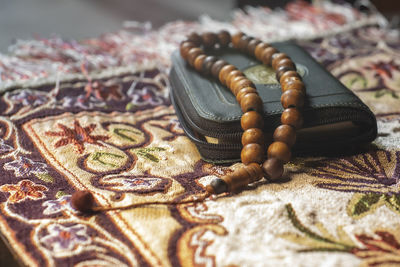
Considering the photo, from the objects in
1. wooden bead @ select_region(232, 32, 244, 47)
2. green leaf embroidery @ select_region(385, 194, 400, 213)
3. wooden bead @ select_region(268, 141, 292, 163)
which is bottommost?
green leaf embroidery @ select_region(385, 194, 400, 213)

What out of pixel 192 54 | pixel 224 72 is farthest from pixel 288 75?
pixel 192 54

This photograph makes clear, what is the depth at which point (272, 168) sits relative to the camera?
29.0 inches

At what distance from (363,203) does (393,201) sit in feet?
0.15

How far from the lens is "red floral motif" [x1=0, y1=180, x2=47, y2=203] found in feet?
2.35

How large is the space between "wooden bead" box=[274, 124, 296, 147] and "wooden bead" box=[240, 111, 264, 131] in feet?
0.10

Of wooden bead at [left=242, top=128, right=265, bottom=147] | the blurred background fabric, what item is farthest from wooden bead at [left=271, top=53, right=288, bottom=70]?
the blurred background fabric

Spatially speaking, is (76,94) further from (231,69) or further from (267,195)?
(267,195)

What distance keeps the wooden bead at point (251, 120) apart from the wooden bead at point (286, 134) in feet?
0.10

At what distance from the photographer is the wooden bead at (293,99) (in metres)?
0.79

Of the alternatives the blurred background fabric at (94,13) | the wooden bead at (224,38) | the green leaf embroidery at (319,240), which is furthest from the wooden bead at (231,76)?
the blurred background fabric at (94,13)

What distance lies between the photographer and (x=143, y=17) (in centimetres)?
169

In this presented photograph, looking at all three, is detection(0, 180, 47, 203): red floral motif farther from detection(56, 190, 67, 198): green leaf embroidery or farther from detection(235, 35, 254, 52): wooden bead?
detection(235, 35, 254, 52): wooden bead

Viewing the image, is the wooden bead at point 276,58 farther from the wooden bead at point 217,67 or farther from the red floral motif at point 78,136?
the red floral motif at point 78,136

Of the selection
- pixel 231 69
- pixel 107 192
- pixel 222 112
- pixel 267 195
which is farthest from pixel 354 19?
pixel 107 192
